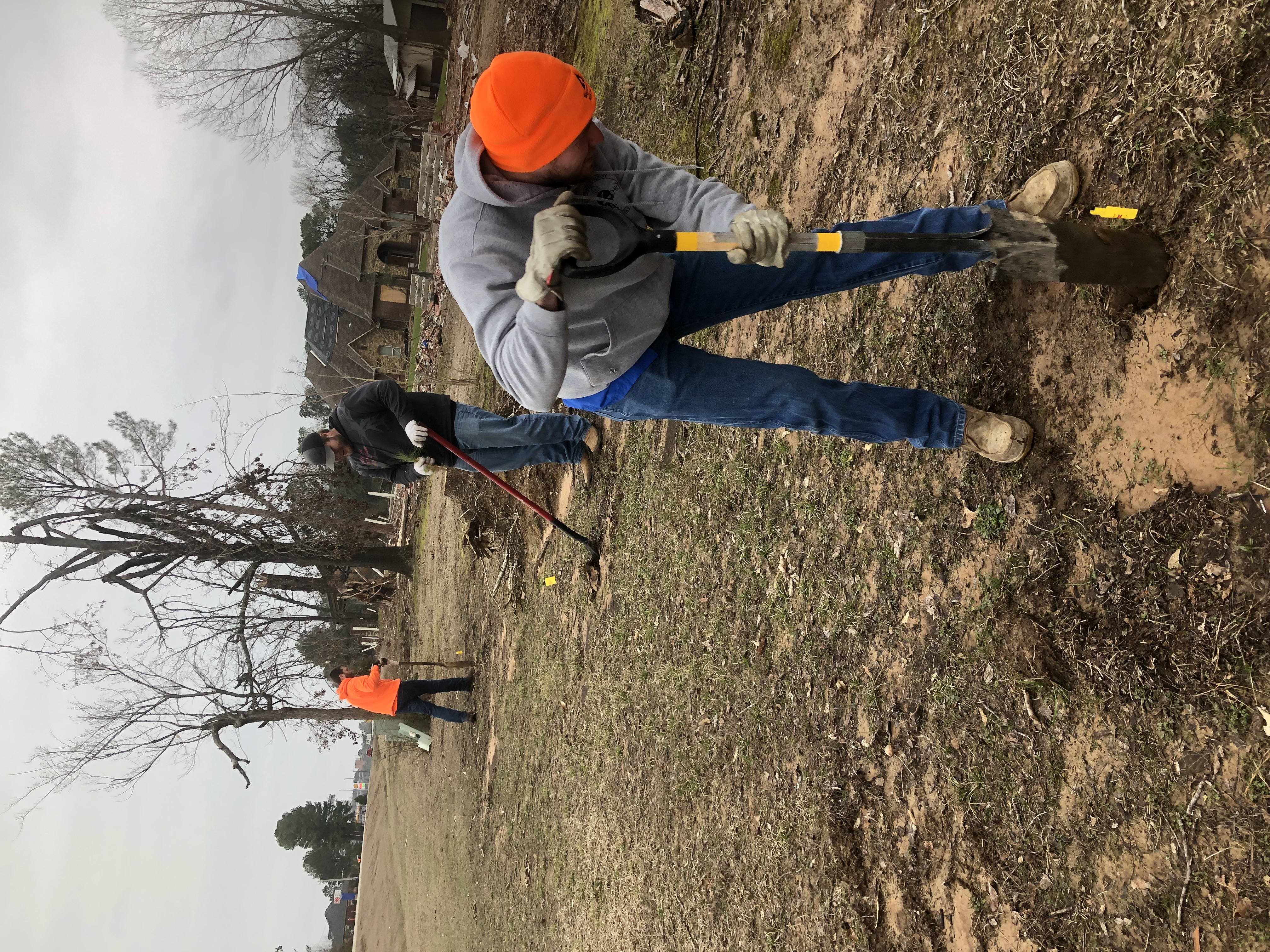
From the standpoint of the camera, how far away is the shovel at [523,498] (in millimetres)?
5988

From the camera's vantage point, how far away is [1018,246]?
2275 millimetres

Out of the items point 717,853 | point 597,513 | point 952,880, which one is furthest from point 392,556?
point 952,880

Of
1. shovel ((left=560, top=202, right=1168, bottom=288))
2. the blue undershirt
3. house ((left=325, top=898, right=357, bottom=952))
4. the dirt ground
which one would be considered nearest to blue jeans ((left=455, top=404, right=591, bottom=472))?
the dirt ground

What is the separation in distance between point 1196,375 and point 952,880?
1.92 meters

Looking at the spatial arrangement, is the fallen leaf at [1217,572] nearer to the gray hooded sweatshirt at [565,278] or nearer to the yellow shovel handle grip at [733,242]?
the yellow shovel handle grip at [733,242]

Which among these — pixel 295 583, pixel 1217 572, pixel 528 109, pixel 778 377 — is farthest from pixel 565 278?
pixel 295 583

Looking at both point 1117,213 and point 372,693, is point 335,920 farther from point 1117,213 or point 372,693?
point 1117,213

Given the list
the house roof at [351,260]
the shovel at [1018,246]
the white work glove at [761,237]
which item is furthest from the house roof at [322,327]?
the white work glove at [761,237]

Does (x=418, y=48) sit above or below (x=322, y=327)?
below

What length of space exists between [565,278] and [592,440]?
4.27 meters

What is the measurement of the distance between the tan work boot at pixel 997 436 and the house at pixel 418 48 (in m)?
22.4

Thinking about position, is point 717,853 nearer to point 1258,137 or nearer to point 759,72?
point 1258,137

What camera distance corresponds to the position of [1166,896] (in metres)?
2.00

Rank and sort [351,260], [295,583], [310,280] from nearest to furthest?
[295,583]
[351,260]
[310,280]
